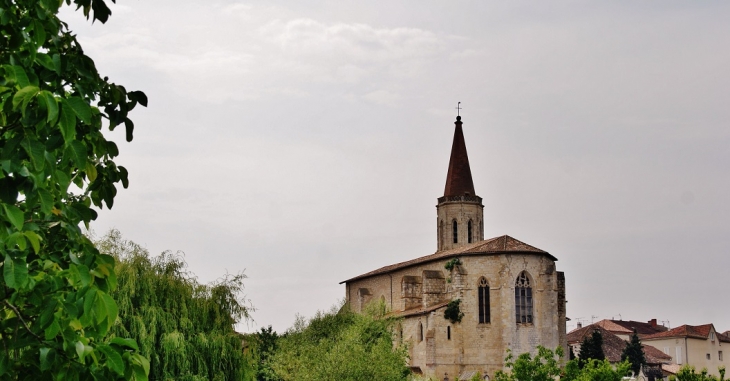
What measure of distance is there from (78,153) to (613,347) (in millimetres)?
82938

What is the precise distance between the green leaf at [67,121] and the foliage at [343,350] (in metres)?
35.7

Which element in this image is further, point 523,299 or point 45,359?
point 523,299

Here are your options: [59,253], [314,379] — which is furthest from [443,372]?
[59,253]

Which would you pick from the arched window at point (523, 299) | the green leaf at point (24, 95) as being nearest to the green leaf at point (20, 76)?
the green leaf at point (24, 95)

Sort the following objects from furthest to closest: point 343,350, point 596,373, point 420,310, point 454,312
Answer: point 420,310 → point 454,312 → point 343,350 → point 596,373

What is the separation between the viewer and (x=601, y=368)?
30828mm

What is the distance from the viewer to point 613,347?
8250cm

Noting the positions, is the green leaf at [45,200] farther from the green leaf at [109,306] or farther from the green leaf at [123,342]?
the green leaf at [123,342]

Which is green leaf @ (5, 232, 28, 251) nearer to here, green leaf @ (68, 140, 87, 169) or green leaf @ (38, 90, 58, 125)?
green leaf @ (68, 140, 87, 169)

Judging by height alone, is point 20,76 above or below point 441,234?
below

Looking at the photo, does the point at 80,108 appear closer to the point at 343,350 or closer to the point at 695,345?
the point at 343,350

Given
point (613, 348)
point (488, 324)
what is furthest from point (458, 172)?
point (613, 348)

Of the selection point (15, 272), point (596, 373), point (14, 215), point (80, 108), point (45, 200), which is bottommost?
point (596, 373)

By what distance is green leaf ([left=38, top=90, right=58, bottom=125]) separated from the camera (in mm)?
4336
